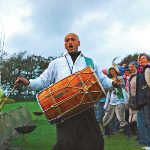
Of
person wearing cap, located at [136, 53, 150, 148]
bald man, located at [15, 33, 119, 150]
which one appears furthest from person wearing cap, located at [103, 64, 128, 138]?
bald man, located at [15, 33, 119, 150]

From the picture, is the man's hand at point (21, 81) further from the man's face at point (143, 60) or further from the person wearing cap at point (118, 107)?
the person wearing cap at point (118, 107)

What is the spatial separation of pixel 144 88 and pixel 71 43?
9.85 feet

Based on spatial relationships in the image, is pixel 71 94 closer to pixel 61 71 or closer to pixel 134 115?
pixel 61 71

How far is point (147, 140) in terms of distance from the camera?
7.27 m

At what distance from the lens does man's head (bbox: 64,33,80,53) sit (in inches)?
187

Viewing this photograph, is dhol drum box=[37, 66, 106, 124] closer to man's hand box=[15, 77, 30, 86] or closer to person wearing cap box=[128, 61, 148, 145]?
man's hand box=[15, 77, 30, 86]

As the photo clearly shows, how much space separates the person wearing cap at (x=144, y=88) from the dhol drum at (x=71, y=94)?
113 inches

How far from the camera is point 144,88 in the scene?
23.3 ft

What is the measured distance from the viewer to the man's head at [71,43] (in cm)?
474

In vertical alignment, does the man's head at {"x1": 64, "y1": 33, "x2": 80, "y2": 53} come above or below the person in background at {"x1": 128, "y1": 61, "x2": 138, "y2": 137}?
above

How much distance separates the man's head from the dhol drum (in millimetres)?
645

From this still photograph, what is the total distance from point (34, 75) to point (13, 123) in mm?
61224

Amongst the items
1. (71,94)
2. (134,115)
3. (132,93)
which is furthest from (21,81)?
(134,115)

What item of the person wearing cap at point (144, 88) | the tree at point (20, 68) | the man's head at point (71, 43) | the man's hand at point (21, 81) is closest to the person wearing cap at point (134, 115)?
the person wearing cap at point (144, 88)
